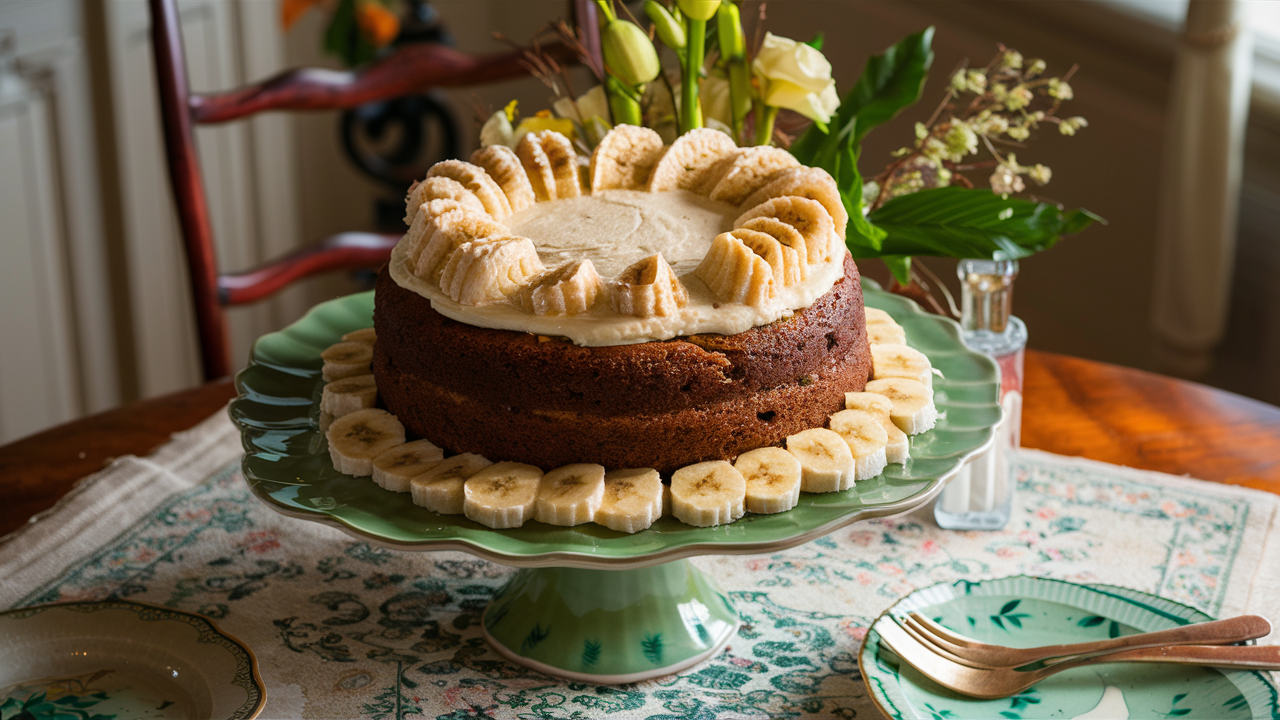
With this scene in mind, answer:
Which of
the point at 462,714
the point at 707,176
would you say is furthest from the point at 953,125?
the point at 462,714

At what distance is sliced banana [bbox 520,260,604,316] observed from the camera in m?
1.19

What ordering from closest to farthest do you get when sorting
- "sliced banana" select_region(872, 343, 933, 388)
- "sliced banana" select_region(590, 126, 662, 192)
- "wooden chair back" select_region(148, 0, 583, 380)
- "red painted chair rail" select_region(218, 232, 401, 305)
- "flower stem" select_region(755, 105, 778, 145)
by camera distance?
"sliced banana" select_region(872, 343, 933, 388) → "sliced banana" select_region(590, 126, 662, 192) → "flower stem" select_region(755, 105, 778, 145) → "wooden chair back" select_region(148, 0, 583, 380) → "red painted chair rail" select_region(218, 232, 401, 305)

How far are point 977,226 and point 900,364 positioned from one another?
0.27 meters

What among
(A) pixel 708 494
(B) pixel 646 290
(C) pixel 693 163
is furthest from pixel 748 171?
(A) pixel 708 494

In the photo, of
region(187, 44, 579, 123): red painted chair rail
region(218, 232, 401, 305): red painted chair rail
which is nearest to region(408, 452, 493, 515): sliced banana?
region(218, 232, 401, 305): red painted chair rail

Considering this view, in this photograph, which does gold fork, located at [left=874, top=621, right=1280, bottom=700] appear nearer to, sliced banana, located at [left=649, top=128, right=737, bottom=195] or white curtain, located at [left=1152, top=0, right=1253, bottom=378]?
sliced banana, located at [left=649, top=128, right=737, bottom=195]

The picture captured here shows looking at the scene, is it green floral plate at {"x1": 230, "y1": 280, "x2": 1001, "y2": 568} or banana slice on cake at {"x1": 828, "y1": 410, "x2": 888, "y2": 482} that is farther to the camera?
banana slice on cake at {"x1": 828, "y1": 410, "x2": 888, "y2": 482}

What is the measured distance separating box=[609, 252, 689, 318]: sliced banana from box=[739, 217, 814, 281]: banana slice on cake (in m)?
0.14

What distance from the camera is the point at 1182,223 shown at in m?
2.67

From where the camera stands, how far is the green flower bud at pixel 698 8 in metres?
1.50

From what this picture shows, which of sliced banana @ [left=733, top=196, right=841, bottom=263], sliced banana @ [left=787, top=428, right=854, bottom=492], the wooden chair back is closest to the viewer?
sliced banana @ [left=787, top=428, right=854, bottom=492]

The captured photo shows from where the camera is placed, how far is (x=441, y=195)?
54.6 inches

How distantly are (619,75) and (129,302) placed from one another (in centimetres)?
276

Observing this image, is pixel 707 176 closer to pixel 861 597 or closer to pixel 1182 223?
pixel 861 597
